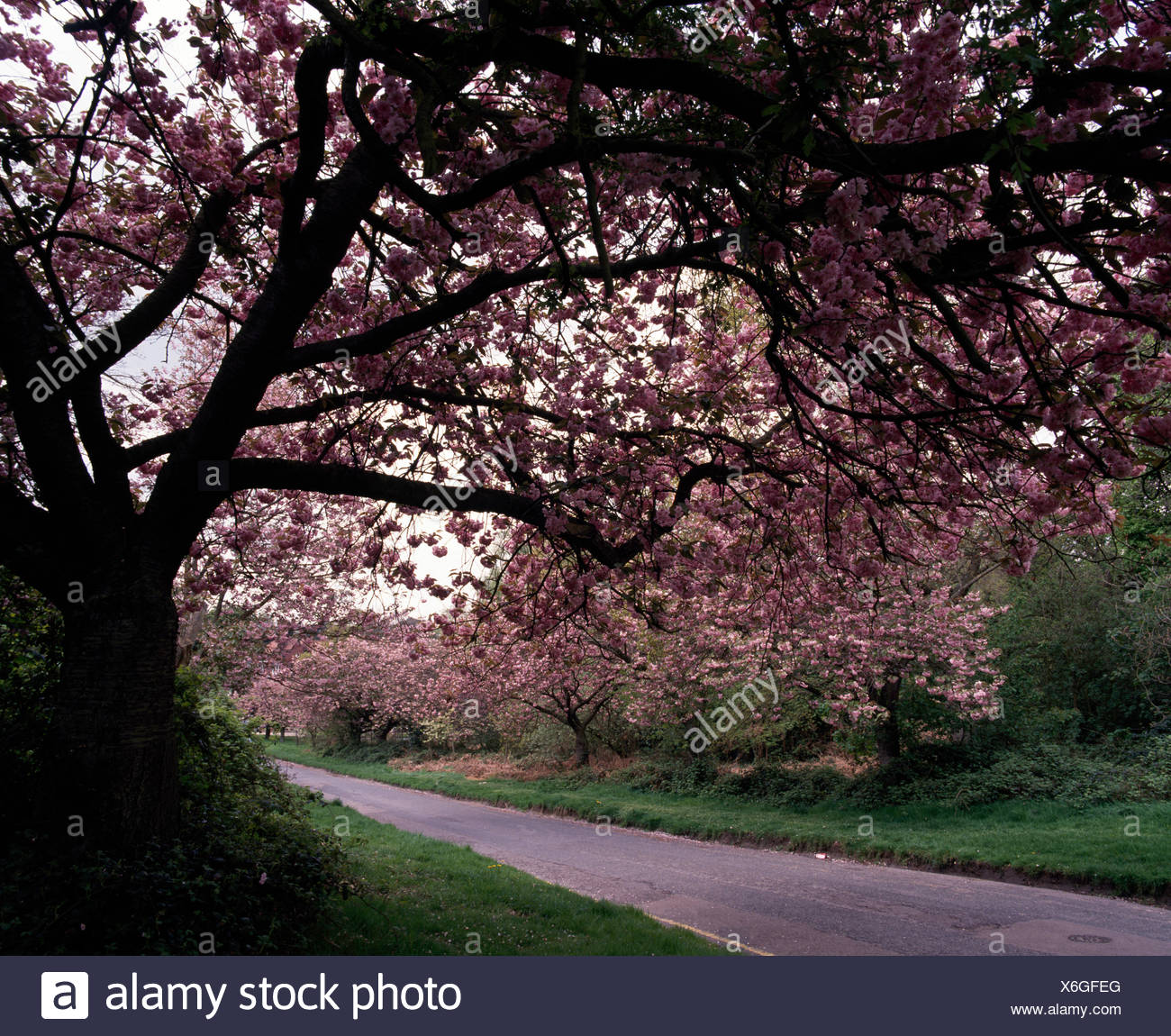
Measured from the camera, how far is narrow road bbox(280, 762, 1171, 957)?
7.18 m

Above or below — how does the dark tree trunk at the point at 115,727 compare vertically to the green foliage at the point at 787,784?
above

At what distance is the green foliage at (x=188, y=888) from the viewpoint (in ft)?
13.9

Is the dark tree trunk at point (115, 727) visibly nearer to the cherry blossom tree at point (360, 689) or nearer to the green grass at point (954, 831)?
the green grass at point (954, 831)

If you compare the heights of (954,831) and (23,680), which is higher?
(23,680)

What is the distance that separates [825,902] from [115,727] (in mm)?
7971

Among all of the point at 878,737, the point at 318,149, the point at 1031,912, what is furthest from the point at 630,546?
the point at 878,737

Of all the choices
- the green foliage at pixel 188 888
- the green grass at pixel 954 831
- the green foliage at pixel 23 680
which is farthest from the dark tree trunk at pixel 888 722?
the green foliage at pixel 23 680

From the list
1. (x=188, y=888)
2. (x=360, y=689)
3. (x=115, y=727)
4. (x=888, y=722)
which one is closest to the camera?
(x=188, y=888)

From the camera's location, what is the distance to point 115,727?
510 cm

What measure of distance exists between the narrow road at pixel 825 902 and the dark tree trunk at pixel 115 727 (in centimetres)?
544

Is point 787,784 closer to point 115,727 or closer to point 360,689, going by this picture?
point 115,727

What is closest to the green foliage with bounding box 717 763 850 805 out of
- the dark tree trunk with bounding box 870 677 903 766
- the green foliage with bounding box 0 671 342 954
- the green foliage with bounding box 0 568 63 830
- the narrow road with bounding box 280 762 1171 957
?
the dark tree trunk with bounding box 870 677 903 766

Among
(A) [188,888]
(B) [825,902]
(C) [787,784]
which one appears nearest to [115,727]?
(A) [188,888]
